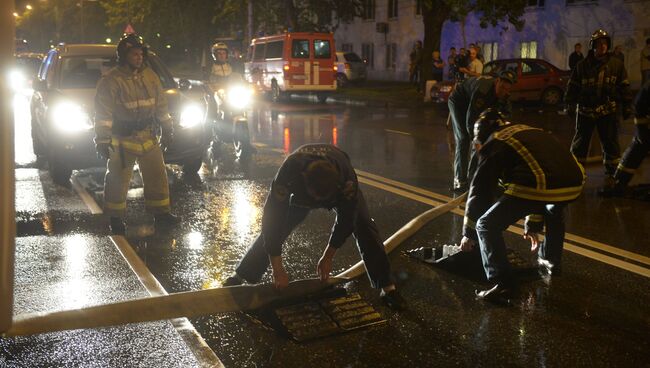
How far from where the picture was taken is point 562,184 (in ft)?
16.0

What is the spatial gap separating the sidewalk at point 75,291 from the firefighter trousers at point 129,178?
13.3 inches

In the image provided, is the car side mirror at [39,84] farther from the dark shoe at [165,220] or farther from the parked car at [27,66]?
the parked car at [27,66]

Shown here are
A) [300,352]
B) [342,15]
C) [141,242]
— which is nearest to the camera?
[300,352]

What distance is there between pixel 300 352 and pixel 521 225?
3.60 m

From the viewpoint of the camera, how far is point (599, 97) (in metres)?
8.84

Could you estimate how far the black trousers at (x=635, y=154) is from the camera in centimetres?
859

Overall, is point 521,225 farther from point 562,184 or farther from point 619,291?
point 562,184

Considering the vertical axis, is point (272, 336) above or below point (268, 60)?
below

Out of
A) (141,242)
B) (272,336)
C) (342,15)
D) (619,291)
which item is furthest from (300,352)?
(342,15)

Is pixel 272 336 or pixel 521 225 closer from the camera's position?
pixel 272 336

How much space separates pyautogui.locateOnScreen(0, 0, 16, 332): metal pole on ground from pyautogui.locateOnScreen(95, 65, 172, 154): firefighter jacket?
9.46 ft

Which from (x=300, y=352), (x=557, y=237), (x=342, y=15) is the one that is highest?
(x=342, y=15)

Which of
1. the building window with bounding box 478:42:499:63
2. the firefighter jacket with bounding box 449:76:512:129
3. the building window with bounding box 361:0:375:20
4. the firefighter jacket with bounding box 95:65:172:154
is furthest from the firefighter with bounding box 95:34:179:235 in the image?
the building window with bounding box 361:0:375:20

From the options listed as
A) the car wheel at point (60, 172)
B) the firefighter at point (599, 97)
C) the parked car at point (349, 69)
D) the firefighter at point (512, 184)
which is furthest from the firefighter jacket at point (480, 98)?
the parked car at point (349, 69)
